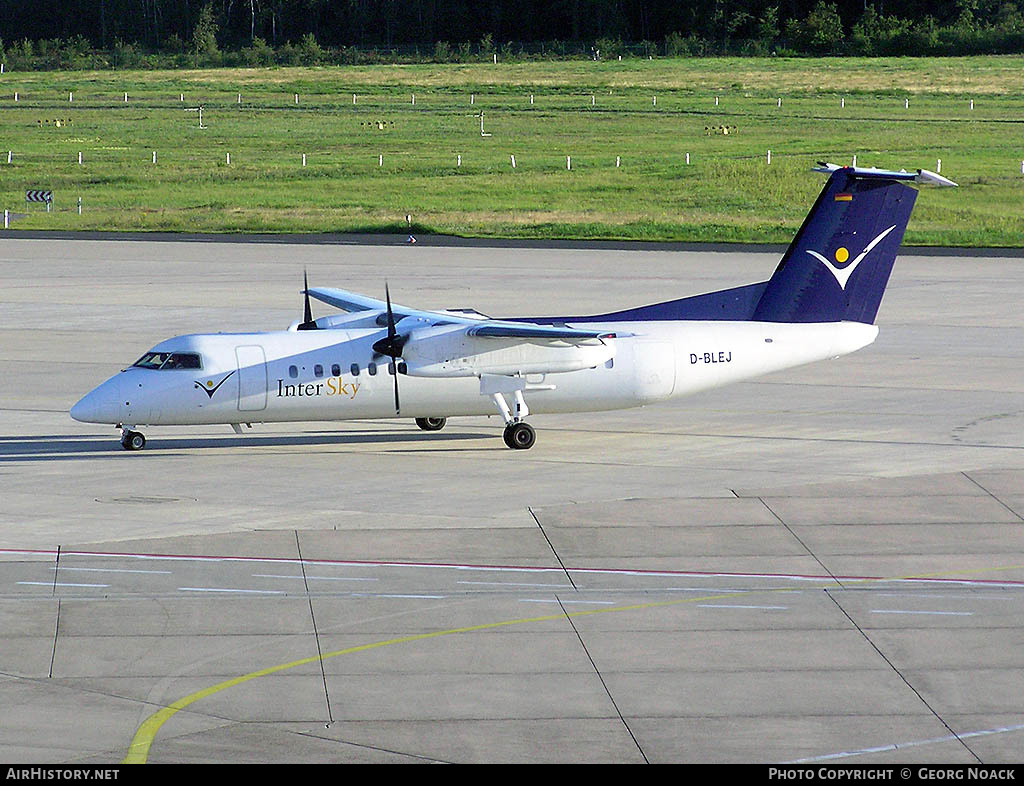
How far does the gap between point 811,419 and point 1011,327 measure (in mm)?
13910

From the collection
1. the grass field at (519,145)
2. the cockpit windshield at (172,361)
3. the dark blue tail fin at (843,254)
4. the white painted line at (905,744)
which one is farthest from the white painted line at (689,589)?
the grass field at (519,145)

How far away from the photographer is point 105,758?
1362 centimetres

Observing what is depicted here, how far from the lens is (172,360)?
2683cm

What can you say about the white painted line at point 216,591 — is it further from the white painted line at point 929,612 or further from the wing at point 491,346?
the wing at point 491,346

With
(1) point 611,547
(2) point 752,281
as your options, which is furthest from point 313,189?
(1) point 611,547

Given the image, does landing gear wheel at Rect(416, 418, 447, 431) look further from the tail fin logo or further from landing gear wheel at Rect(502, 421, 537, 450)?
the tail fin logo

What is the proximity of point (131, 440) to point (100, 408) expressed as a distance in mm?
1306

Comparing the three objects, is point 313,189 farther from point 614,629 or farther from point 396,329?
point 614,629

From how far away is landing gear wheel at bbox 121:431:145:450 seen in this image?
27.6 metres

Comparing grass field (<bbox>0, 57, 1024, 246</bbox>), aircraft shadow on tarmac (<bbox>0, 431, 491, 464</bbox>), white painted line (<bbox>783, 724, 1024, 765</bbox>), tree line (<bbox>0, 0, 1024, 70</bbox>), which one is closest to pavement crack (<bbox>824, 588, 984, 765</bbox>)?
white painted line (<bbox>783, 724, 1024, 765</bbox>)

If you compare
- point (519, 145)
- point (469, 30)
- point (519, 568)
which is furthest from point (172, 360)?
point (469, 30)

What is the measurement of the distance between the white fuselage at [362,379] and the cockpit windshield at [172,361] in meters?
0.11

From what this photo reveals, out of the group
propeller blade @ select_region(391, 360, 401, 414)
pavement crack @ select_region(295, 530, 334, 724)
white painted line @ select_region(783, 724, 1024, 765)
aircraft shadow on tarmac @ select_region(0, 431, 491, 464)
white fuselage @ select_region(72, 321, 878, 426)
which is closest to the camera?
white painted line @ select_region(783, 724, 1024, 765)

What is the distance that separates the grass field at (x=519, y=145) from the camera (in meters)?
70.9
